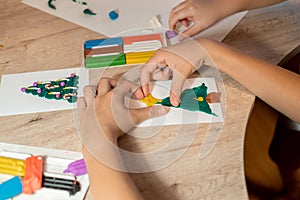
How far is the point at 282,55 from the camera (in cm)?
86

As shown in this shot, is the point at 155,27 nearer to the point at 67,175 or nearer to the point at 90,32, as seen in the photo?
the point at 90,32

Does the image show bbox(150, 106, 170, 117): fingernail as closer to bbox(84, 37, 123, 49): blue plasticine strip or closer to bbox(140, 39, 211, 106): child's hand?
bbox(140, 39, 211, 106): child's hand

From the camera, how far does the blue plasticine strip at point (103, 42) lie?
0.88 m

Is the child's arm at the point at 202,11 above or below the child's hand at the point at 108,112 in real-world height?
above

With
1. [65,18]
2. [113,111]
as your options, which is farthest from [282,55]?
[65,18]

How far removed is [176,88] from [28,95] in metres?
0.27

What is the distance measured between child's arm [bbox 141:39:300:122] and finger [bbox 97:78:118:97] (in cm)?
5

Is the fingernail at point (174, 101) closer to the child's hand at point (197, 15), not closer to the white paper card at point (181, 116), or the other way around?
the white paper card at point (181, 116)

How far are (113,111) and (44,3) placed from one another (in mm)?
374

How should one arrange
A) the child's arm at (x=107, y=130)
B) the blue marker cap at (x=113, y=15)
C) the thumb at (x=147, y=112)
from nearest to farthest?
the child's arm at (x=107, y=130), the thumb at (x=147, y=112), the blue marker cap at (x=113, y=15)

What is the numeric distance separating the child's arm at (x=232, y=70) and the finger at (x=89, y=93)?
9 centimetres

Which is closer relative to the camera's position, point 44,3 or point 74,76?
point 74,76

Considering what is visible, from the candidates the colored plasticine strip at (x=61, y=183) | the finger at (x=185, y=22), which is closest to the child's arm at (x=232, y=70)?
the finger at (x=185, y=22)

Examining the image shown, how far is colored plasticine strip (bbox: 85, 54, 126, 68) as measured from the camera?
0.85 m
